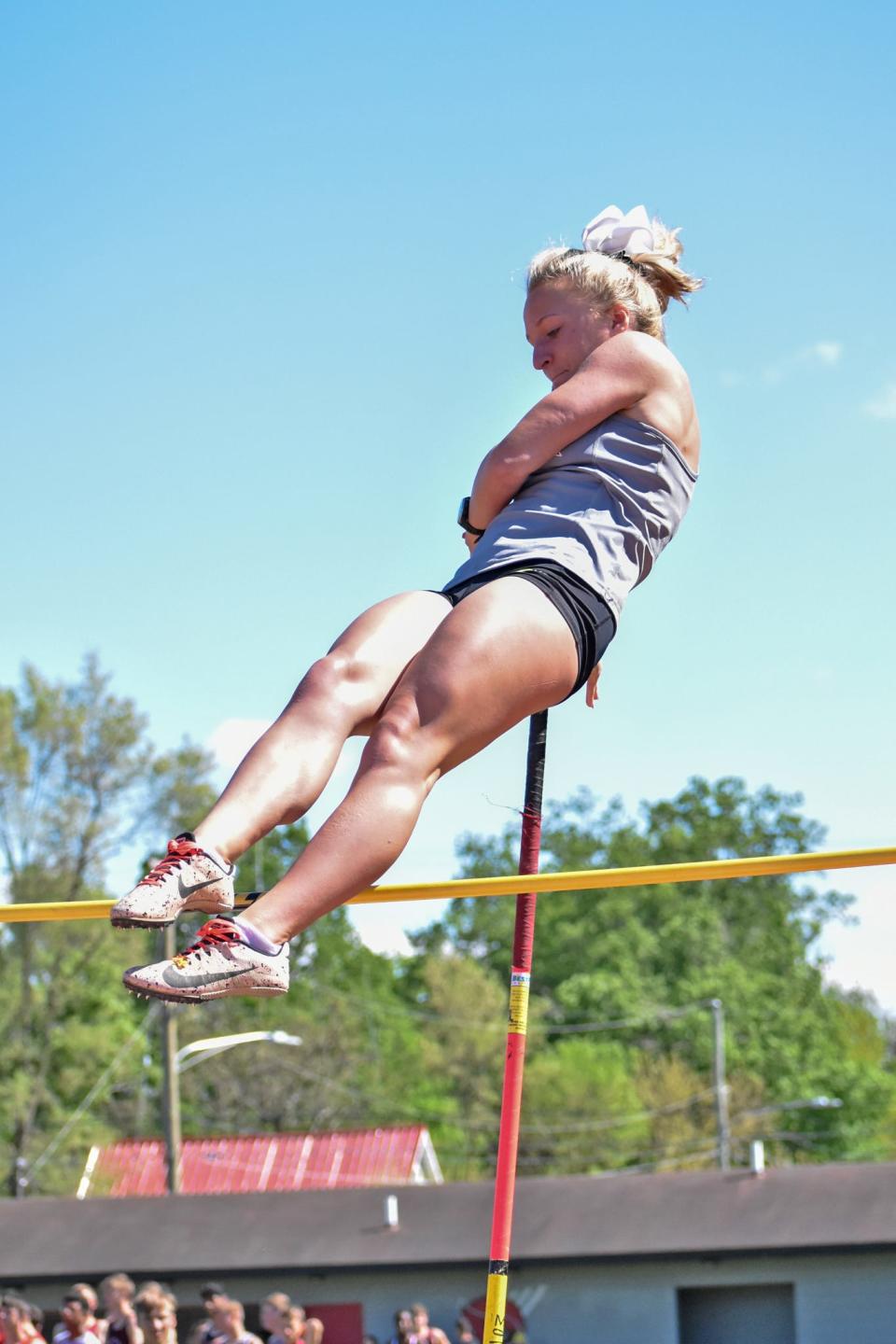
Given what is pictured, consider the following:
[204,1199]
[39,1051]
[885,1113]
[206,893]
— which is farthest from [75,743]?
[206,893]

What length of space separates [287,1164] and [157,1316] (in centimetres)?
2065

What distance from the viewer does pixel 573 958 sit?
161 ft

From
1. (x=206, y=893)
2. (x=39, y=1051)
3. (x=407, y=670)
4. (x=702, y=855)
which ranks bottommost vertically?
(x=206, y=893)

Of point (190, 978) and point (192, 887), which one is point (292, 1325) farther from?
point (190, 978)

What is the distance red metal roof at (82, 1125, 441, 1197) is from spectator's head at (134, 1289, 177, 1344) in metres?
18.6

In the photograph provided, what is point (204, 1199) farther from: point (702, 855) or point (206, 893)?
point (702, 855)

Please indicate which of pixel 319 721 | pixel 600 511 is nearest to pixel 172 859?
pixel 319 721

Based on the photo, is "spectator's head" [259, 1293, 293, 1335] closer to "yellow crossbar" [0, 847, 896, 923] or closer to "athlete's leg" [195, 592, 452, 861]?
"yellow crossbar" [0, 847, 896, 923]

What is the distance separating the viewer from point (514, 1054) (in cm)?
343

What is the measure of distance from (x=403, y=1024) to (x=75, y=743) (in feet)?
57.0

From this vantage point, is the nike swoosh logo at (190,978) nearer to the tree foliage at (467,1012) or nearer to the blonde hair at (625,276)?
the blonde hair at (625,276)

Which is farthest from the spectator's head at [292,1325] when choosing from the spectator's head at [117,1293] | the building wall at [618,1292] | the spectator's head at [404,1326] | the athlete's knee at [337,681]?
the building wall at [618,1292]

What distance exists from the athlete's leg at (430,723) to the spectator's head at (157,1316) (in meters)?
6.84

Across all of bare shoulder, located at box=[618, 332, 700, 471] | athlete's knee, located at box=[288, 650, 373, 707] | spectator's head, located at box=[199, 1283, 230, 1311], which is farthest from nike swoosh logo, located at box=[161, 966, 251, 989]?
spectator's head, located at box=[199, 1283, 230, 1311]
